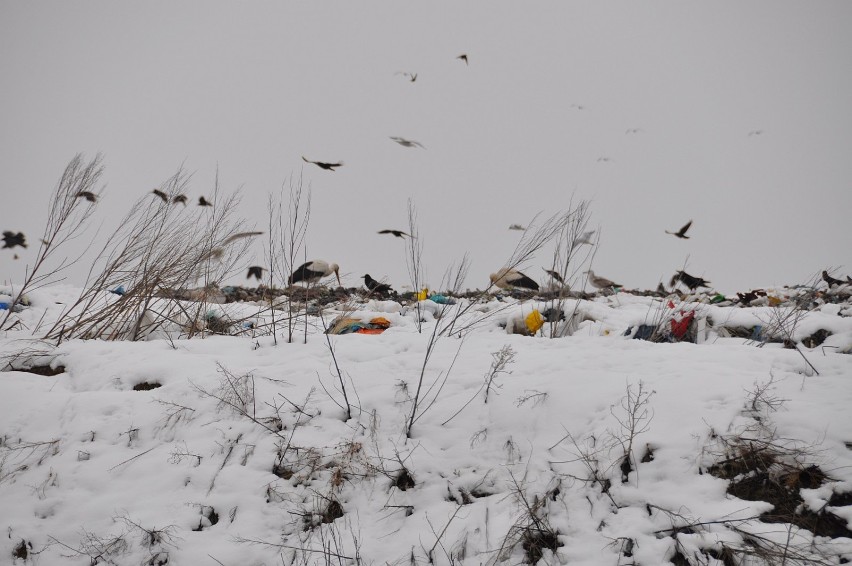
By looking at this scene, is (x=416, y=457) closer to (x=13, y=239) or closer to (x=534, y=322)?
(x=534, y=322)

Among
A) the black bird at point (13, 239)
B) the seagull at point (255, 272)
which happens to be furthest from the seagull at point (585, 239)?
the black bird at point (13, 239)

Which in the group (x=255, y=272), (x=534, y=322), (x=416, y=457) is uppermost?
(x=255, y=272)

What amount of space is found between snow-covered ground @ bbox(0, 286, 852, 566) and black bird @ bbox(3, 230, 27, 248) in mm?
3933

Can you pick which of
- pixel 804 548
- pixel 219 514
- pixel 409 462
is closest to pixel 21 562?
pixel 219 514

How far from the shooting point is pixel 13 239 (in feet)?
16.3

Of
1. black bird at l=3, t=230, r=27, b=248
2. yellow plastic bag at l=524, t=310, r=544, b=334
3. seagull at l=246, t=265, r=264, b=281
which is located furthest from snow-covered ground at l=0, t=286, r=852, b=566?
black bird at l=3, t=230, r=27, b=248

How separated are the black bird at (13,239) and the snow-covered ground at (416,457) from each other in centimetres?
393

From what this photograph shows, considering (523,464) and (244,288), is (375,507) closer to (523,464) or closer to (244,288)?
(523,464)

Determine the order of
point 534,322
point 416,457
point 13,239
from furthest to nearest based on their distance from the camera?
1. point 13,239
2. point 534,322
3. point 416,457

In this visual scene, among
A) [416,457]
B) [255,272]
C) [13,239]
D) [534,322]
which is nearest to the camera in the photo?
[416,457]

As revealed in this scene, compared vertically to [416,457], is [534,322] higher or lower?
higher

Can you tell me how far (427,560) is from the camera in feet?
4.30

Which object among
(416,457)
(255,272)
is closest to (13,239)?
(255,272)

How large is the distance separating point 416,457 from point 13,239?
5.99 m
